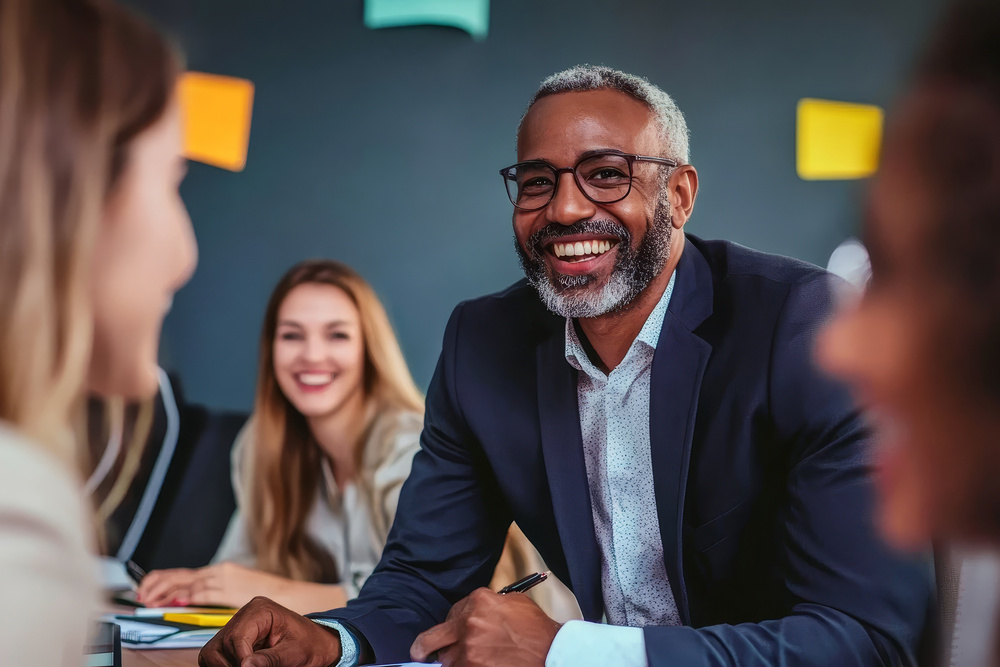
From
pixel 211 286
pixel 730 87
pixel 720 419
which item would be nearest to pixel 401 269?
pixel 211 286

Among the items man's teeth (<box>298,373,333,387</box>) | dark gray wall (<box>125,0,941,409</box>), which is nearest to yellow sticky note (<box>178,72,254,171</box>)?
dark gray wall (<box>125,0,941,409</box>)

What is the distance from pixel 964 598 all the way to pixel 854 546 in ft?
1.46

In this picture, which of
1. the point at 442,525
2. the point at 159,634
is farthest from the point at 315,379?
the point at 159,634

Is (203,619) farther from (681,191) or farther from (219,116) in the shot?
(219,116)

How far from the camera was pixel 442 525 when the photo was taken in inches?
63.9

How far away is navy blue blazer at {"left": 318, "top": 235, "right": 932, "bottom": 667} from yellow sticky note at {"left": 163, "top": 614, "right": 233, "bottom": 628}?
0.28 metres

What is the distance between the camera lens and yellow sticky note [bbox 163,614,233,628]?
1.56 meters

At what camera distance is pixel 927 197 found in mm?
569

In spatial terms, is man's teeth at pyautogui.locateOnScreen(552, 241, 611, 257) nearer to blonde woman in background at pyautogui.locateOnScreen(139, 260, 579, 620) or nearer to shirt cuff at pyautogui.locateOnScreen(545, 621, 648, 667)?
shirt cuff at pyautogui.locateOnScreen(545, 621, 648, 667)

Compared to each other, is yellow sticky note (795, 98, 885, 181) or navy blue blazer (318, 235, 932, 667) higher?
yellow sticky note (795, 98, 885, 181)

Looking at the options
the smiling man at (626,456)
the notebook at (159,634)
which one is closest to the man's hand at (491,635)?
the smiling man at (626,456)

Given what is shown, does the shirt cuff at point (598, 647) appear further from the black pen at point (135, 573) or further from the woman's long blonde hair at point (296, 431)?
the black pen at point (135, 573)

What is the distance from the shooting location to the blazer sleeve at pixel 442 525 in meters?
1.53

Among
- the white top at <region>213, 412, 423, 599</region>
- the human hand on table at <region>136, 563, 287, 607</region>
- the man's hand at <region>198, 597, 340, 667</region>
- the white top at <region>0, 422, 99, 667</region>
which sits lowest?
the human hand on table at <region>136, 563, 287, 607</region>
